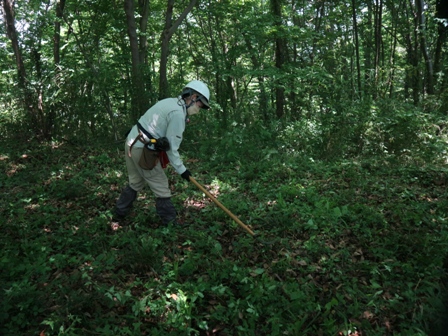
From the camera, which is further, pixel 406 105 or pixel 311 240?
pixel 406 105

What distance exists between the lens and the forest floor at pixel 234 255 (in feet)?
9.88

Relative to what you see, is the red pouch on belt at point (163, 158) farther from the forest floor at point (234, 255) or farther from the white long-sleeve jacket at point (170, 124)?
the forest floor at point (234, 255)

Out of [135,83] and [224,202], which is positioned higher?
[135,83]

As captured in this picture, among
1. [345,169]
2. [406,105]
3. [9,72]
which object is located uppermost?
[9,72]

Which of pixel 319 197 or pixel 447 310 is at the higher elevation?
pixel 447 310

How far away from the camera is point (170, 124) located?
429 cm

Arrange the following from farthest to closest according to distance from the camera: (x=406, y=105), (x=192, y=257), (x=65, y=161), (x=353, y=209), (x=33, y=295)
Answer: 1. (x=406, y=105)
2. (x=65, y=161)
3. (x=353, y=209)
4. (x=192, y=257)
5. (x=33, y=295)

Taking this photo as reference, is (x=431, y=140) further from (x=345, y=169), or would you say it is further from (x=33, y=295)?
(x=33, y=295)

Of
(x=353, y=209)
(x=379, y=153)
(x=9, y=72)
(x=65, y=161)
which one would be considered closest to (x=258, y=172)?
(x=353, y=209)

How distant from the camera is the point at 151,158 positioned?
14.5ft

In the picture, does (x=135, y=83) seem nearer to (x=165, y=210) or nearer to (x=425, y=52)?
(x=165, y=210)

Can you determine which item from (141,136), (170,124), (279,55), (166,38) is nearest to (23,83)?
(166,38)

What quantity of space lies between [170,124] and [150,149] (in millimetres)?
428

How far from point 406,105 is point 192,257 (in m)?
7.01
